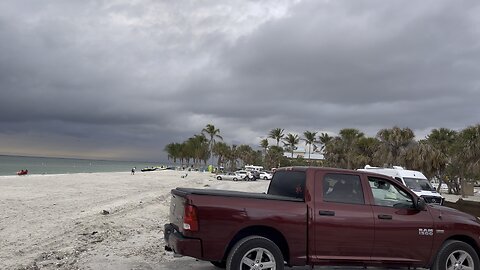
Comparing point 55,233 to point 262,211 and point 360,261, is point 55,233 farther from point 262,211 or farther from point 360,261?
point 360,261

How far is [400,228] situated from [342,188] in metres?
1.07

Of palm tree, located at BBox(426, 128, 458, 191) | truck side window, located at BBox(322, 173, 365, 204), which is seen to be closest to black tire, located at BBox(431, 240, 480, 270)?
truck side window, located at BBox(322, 173, 365, 204)

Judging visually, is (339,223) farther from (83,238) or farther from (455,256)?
(83,238)

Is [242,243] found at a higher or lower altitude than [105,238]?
higher

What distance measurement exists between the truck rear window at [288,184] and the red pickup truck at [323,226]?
0.02 meters

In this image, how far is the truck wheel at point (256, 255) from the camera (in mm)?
6074

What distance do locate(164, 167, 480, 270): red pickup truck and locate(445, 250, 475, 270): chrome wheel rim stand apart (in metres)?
0.01

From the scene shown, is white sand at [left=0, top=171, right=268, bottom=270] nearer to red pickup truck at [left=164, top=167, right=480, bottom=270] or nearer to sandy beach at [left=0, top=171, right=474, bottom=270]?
sandy beach at [left=0, top=171, right=474, bottom=270]

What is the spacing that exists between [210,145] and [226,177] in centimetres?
5701

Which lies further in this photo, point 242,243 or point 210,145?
point 210,145

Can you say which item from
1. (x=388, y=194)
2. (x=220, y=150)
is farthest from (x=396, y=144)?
(x=220, y=150)

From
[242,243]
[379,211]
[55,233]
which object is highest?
[379,211]

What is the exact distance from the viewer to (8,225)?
12.3 m

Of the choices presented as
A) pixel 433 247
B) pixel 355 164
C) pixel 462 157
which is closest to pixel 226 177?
pixel 355 164
